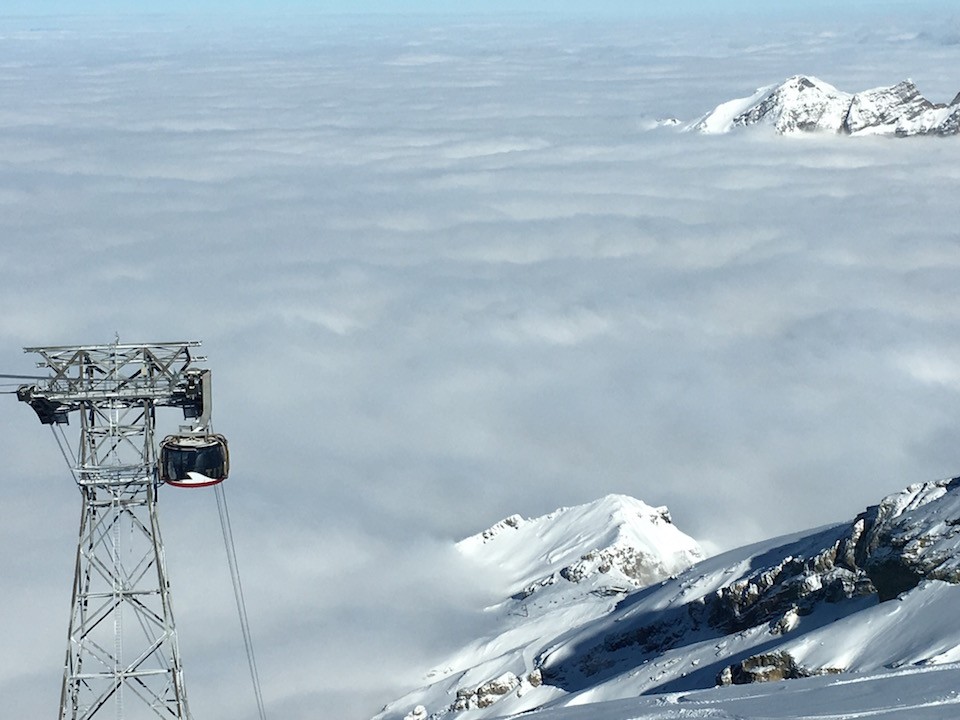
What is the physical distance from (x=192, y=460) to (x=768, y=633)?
3135 cm

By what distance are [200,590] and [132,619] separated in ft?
46.9

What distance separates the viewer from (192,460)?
69.9 feet

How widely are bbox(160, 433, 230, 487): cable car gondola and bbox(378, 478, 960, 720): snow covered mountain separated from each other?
11831 mm

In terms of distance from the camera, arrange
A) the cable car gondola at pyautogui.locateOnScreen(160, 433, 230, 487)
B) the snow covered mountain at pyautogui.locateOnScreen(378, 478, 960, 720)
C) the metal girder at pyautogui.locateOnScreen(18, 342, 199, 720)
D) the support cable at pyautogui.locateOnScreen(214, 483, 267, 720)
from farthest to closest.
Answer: the support cable at pyautogui.locateOnScreen(214, 483, 267, 720) < the snow covered mountain at pyautogui.locateOnScreen(378, 478, 960, 720) < the cable car gondola at pyautogui.locateOnScreen(160, 433, 230, 487) < the metal girder at pyautogui.locateOnScreen(18, 342, 199, 720)

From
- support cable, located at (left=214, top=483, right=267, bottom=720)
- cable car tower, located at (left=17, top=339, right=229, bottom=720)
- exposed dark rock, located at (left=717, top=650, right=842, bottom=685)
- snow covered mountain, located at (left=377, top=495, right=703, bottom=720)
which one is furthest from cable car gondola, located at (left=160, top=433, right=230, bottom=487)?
snow covered mountain, located at (left=377, top=495, right=703, bottom=720)

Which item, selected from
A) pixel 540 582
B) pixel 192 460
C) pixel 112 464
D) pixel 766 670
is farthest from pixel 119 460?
pixel 540 582

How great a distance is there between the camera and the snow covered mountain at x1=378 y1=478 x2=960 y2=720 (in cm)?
3584

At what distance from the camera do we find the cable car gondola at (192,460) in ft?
69.5

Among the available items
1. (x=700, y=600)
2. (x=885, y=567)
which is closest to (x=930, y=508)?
(x=885, y=567)

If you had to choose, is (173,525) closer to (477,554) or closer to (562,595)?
(477,554)

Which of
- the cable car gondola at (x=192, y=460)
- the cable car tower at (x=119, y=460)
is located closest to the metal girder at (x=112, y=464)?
the cable car tower at (x=119, y=460)

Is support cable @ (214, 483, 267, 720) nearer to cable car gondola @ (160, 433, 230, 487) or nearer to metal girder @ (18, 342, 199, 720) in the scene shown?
cable car gondola @ (160, 433, 230, 487)

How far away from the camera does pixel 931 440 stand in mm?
188625

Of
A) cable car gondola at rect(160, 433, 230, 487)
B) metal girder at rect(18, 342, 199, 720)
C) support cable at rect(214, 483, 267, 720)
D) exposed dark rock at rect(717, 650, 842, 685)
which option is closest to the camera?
metal girder at rect(18, 342, 199, 720)
